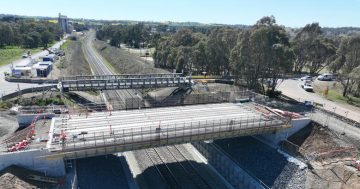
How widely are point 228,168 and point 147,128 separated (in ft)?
37.4

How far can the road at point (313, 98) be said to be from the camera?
40.8 metres

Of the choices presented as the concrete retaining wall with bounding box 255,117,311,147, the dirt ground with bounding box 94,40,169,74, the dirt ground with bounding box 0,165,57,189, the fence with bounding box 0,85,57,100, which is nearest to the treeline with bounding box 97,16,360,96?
the dirt ground with bounding box 94,40,169,74

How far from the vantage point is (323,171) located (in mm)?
27375

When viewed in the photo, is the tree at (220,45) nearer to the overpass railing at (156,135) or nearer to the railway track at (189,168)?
the overpass railing at (156,135)

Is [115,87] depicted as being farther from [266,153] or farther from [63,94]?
[266,153]

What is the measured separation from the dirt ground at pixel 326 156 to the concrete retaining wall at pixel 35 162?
78.8 feet

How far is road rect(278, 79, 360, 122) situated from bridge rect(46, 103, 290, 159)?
13.7 m

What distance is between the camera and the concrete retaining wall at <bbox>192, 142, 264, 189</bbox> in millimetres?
29913

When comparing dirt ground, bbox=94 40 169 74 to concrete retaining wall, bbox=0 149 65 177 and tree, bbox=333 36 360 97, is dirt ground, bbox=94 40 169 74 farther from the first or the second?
concrete retaining wall, bbox=0 149 65 177

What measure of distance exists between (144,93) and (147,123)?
73.4 ft

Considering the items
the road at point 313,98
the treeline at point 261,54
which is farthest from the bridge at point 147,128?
the road at point 313,98

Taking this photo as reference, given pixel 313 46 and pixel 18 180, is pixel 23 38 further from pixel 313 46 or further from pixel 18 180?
pixel 18 180

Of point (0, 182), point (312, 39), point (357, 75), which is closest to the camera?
point (0, 182)

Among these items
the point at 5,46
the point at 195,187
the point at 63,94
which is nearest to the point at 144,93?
the point at 63,94
